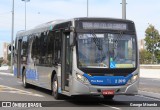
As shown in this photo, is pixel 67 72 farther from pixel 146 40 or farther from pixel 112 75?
pixel 146 40

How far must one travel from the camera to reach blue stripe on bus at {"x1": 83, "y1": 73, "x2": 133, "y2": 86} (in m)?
13.6

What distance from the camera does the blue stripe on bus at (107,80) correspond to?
44.7 ft

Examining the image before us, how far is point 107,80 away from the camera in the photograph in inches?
540

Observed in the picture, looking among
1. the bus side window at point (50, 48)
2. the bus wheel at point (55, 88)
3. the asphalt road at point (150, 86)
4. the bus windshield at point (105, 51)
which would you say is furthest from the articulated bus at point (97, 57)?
the asphalt road at point (150, 86)

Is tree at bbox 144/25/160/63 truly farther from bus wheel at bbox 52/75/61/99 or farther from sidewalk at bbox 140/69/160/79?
bus wheel at bbox 52/75/61/99

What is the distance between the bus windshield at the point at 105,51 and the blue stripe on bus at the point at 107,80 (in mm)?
372

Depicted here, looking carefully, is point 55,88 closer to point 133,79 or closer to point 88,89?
point 88,89

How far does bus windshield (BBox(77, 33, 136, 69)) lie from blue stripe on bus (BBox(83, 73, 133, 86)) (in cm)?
37

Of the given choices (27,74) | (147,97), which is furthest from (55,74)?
(27,74)

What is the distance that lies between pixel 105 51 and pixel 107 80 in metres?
0.98

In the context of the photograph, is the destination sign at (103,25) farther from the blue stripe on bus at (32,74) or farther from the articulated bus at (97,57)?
the blue stripe on bus at (32,74)

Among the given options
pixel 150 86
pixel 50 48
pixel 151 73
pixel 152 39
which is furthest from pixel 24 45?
pixel 152 39

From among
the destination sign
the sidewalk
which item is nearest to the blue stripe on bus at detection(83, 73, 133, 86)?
the destination sign

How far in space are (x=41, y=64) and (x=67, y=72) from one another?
382 cm
